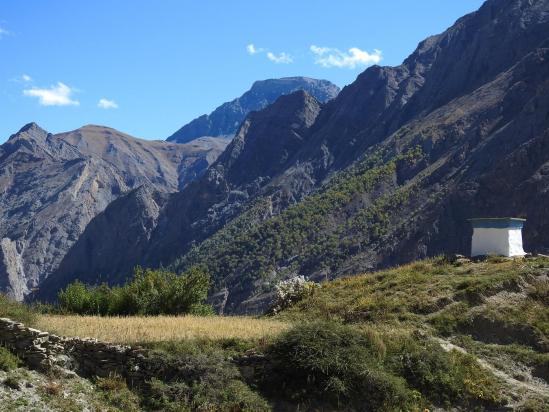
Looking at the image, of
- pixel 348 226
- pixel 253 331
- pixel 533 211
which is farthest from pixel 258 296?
pixel 253 331

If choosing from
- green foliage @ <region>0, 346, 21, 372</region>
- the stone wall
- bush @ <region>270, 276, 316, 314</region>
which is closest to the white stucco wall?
bush @ <region>270, 276, 316, 314</region>

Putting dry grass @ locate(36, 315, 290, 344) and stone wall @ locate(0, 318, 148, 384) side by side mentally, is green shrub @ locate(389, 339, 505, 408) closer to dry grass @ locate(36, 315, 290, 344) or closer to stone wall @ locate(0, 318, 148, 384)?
dry grass @ locate(36, 315, 290, 344)

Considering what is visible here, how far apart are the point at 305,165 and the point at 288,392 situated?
528ft

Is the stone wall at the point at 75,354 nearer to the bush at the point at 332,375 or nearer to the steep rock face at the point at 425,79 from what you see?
the bush at the point at 332,375

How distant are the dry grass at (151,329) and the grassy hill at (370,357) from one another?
51 millimetres

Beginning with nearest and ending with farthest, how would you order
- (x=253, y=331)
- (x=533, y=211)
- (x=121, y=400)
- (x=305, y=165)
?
1. (x=121, y=400)
2. (x=253, y=331)
3. (x=533, y=211)
4. (x=305, y=165)

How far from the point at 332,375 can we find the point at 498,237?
12.3 m

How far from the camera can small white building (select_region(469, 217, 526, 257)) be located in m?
24.2

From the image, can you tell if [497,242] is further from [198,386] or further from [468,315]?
[198,386]

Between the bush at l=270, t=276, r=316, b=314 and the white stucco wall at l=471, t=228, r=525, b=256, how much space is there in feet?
20.6

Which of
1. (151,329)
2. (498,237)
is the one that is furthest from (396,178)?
(151,329)

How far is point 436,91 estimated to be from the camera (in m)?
150

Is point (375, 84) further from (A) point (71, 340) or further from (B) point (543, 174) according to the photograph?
(A) point (71, 340)

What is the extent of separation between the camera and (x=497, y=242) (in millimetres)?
24500
